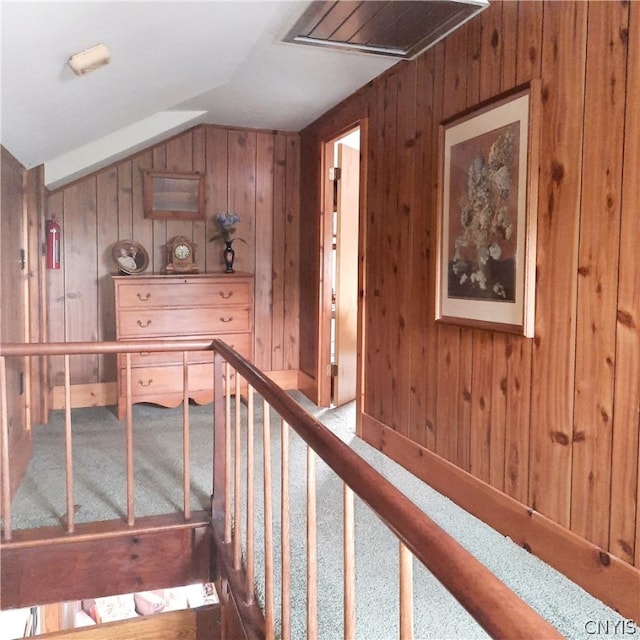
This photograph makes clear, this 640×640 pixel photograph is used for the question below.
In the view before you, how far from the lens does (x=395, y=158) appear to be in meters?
3.08

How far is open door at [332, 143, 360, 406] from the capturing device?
13.6 feet

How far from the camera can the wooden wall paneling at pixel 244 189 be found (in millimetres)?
4480

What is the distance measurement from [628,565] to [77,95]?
9.13ft

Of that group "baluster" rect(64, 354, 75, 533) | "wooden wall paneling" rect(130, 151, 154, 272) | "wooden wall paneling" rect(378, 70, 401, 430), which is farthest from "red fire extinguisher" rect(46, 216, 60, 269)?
"wooden wall paneling" rect(378, 70, 401, 430)

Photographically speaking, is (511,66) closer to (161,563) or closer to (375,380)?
(375,380)

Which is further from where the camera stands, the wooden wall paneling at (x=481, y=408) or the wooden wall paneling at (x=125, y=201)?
the wooden wall paneling at (x=125, y=201)

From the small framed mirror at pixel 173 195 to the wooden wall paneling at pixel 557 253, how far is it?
2.92 metres

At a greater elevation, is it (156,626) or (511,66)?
(511,66)

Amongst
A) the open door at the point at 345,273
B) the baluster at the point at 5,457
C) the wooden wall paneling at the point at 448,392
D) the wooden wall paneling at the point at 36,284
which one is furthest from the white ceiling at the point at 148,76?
the wooden wall paneling at the point at 448,392

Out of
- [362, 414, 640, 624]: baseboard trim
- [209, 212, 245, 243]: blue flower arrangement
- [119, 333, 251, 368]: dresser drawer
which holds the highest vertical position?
[209, 212, 245, 243]: blue flower arrangement

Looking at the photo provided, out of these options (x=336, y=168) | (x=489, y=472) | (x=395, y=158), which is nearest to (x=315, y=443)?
(x=489, y=472)

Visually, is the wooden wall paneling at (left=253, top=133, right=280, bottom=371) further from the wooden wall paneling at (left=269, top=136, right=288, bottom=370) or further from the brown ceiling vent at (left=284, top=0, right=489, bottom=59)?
the brown ceiling vent at (left=284, top=0, right=489, bottom=59)

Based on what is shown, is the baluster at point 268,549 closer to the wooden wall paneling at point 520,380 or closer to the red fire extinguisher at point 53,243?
the wooden wall paneling at point 520,380

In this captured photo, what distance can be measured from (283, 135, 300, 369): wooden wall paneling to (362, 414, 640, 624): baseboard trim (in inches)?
71.4
